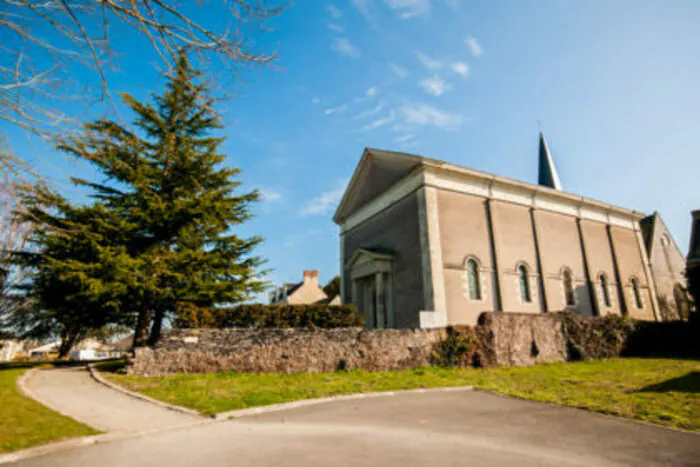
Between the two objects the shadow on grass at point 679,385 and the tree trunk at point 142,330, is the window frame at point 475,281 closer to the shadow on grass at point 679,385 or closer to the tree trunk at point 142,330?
the shadow on grass at point 679,385

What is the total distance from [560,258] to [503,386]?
588 inches

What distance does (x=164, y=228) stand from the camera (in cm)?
1288

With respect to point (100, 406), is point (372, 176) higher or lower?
higher

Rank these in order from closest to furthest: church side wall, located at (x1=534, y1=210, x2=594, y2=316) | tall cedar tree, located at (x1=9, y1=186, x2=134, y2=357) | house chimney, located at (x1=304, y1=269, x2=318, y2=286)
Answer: tall cedar tree, located at (x1=9, y1=186, x2=134, y2=357), church side wall, located at (x1=534, y1=210, x2=594, y2=316), house chimney, located at (x1=304, y1=269, x2=318, y2=286)

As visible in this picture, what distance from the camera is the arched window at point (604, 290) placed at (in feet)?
71.6

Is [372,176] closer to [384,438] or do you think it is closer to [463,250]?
[463,250]

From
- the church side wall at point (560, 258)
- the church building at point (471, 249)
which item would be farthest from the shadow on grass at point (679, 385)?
the church side wall at point (560, 258)

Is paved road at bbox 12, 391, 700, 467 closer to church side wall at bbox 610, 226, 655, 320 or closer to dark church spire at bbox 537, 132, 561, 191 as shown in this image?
church side wall at bbox 610, 226, 655, 320

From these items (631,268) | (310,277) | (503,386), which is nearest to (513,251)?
(631,268)

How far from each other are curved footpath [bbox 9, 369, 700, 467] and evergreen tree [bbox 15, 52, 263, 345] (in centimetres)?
501

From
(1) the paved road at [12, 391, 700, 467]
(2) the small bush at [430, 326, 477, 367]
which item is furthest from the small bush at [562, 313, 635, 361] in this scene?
(1) the paved road at [12, 391, 700, 467]

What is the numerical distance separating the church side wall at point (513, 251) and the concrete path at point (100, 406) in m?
15.8

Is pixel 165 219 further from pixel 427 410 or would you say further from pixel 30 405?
pixel 427 410

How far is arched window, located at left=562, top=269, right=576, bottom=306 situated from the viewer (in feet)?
66.4
